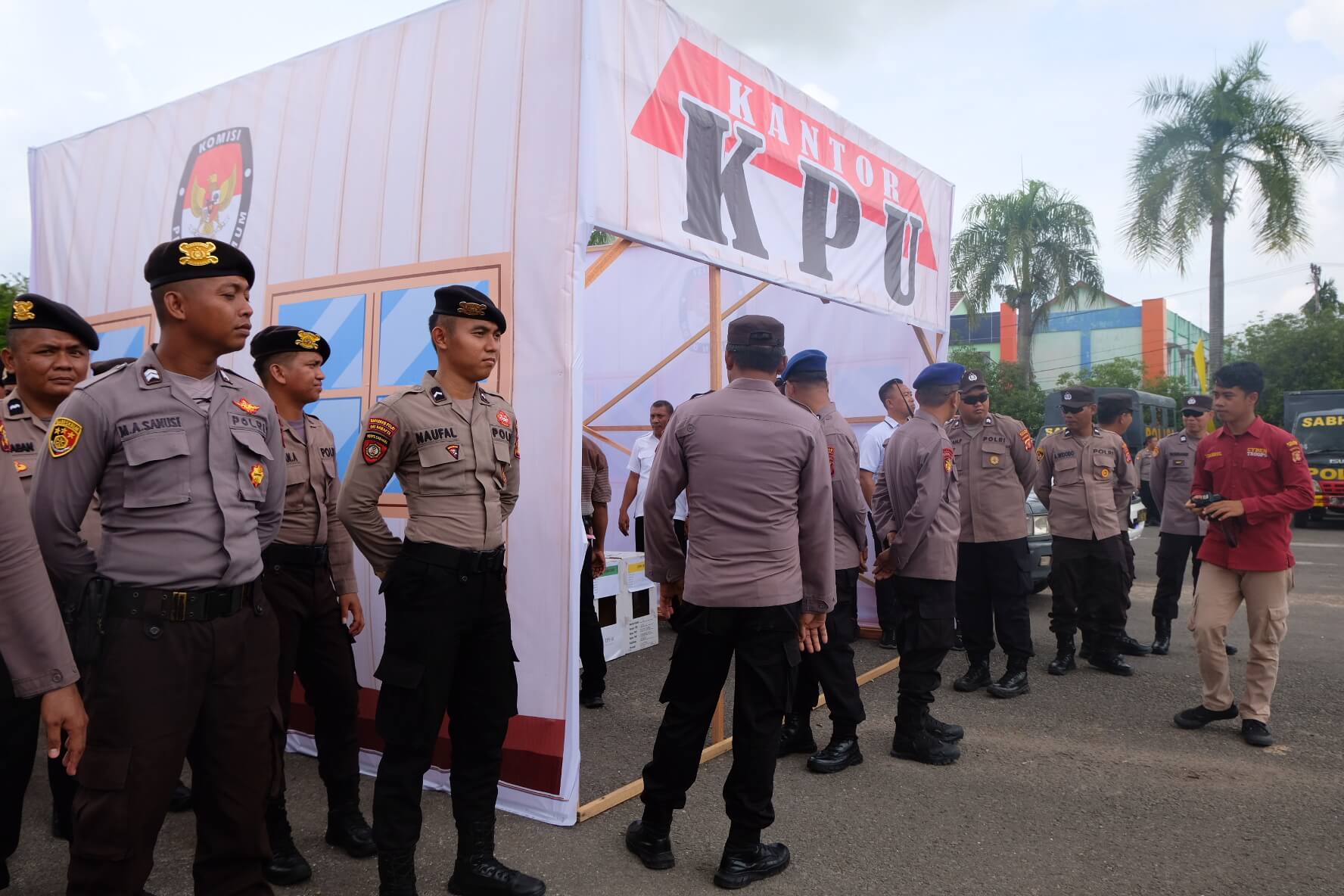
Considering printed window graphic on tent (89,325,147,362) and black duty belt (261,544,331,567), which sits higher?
printed window graphic on tent (89,325,147,362)

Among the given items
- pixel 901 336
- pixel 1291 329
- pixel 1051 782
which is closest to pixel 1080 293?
pixel 1291 329

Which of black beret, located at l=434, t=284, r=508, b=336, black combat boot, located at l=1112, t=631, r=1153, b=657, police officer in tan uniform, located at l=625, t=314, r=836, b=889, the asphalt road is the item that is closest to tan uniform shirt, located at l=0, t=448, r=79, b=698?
black beret, located at l=434, t=284, r=508, b=336

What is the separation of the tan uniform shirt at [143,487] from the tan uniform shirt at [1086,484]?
5.30 metres

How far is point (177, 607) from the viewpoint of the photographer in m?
2.17

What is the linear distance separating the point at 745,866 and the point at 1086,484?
4.00 meters

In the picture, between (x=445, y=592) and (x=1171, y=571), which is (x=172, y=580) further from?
(x=1171, y=571)

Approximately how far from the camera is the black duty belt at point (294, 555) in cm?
324

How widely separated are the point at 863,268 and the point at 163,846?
4.73 metres

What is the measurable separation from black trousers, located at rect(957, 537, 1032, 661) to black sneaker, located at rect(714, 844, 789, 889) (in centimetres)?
274

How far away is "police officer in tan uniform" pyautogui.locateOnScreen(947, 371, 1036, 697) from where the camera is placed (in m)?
5.38

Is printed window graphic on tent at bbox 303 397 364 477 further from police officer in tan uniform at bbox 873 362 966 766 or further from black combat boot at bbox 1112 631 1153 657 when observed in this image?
black combat boot at bbox 1112 631 1153 657

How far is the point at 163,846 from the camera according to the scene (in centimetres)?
340

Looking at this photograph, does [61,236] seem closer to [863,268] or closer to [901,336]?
[863,268]

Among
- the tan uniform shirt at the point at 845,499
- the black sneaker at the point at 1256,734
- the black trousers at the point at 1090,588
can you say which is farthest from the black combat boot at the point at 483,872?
the black trousers at the point at 1090,588
